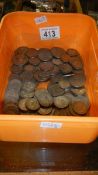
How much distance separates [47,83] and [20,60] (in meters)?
0.16

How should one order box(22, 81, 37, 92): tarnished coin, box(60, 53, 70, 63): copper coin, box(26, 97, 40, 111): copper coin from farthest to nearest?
1. box(60, 53, 70, 63): copper coin
2. box(22, 81, 37, 92): tarnished coin
3. box(26, 97, 40, 111): copper coin

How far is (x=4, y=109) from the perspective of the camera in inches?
34.5

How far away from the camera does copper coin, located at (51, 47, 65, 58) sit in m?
1.10

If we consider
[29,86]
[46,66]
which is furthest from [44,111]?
[46,66]

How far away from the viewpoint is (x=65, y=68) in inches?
41.6

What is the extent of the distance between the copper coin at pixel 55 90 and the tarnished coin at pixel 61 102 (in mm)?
22

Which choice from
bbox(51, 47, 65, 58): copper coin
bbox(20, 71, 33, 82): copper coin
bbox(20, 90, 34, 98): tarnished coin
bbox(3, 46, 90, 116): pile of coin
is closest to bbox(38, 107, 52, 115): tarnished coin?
bbox(3, 46, 90, 116): pile of coin

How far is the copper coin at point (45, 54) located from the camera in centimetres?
109

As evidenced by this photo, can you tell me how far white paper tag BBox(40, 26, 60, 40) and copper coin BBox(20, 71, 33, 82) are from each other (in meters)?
0.18

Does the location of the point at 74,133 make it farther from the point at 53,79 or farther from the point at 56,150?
the point at 53,79

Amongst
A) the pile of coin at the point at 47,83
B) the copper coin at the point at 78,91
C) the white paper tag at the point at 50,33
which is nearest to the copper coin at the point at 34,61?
the pile of coin at the point at 47,83

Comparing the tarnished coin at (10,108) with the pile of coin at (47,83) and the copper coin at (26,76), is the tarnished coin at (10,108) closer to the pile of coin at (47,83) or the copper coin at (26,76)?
the pile of coin at (47,83)

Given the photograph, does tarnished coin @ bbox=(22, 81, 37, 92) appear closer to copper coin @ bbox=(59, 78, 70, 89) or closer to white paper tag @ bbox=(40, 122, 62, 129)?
copper coin @ bbox=(59, 78, 70, 89)

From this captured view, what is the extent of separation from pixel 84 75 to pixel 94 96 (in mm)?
139
